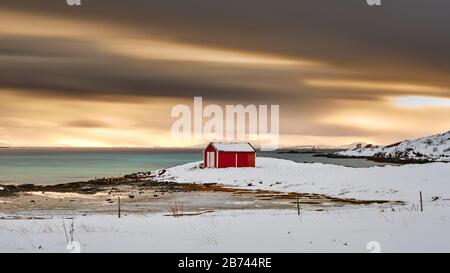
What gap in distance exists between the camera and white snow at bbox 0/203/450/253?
1823 cm

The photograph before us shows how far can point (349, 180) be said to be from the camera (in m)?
56.0

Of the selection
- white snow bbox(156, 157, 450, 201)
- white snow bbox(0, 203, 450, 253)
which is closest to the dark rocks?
white snow bbox(156, 157, 450, 201)

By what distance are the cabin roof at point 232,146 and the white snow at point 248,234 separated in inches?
2076

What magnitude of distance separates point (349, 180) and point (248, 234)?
36.6 metres

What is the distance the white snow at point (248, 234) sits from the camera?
18234 millimetres

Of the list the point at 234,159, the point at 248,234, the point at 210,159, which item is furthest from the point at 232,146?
the point at 248,234

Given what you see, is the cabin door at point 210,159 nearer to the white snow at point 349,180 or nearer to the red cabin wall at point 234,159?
the red cabin wall at point 234,159

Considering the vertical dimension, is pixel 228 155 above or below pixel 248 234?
above

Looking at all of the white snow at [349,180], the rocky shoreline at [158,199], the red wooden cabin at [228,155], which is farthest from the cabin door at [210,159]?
the rocky shoreline at [158,199]

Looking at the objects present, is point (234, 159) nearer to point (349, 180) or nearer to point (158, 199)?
point (349, 180)

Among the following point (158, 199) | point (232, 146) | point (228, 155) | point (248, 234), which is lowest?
point (158, 199)

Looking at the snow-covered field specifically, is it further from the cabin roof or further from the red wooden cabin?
the cabin roof

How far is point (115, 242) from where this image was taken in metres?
19.5
